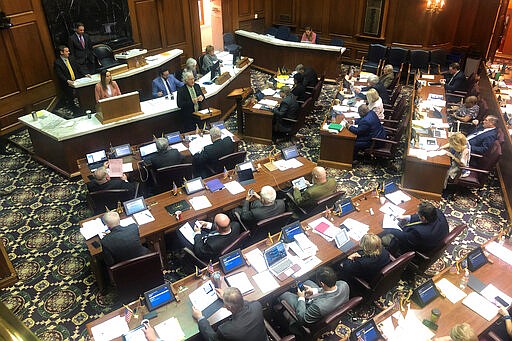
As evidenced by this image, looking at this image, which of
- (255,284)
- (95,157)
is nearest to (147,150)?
(95,157)

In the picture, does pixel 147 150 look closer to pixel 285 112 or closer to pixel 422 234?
pixel 285 112

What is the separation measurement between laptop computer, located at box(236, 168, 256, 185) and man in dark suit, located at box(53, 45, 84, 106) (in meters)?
4.94

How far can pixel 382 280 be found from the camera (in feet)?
15.0

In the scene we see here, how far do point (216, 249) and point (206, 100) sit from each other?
458cm

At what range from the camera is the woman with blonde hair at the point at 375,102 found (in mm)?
7992

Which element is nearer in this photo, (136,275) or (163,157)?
(136,275)

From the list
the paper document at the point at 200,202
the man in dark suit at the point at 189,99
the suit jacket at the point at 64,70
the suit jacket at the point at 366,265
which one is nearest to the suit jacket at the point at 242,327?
the suit jacket at the point at 366,265

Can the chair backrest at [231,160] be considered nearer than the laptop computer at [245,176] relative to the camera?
No

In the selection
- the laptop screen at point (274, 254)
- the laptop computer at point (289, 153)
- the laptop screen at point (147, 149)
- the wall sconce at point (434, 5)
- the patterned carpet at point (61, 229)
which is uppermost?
the wall sconce at point (434, 5)

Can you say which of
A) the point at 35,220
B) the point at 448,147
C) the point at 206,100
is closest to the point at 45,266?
the point at 35,220

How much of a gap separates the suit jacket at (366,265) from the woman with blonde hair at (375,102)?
412 cm

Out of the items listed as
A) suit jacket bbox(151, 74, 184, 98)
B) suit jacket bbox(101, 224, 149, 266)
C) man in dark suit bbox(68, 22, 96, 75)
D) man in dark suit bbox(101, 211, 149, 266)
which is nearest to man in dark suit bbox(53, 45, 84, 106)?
man in dark suit bbox(68, 22, 96, 75)

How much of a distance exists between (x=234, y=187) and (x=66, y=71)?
18.2ft

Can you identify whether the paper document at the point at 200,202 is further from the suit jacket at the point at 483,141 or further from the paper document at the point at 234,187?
the suit jacket at the point at 483,141
